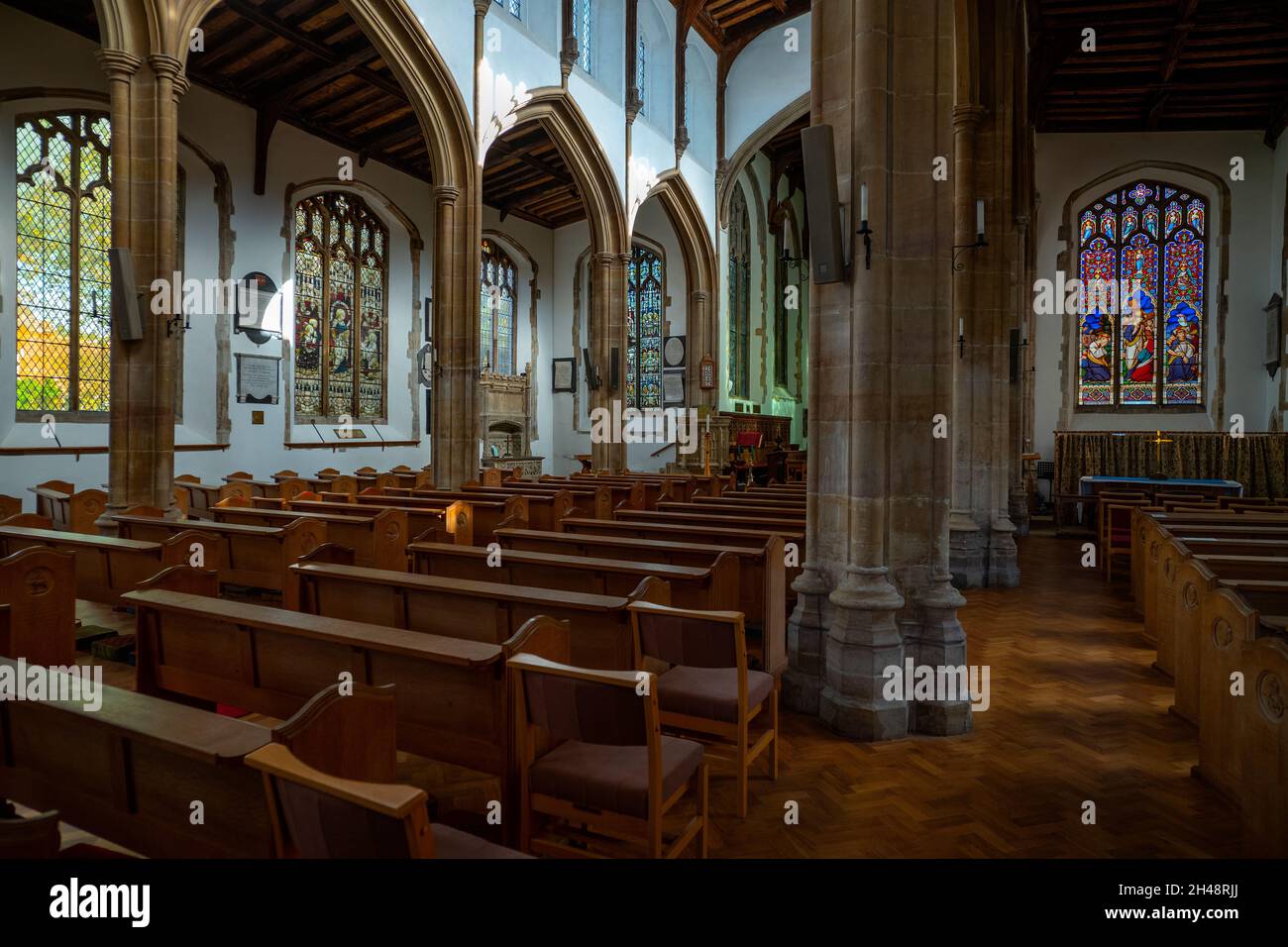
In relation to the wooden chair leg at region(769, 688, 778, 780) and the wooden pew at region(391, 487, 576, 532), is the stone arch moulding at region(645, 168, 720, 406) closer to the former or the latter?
the wooden pew at region(391, 487, 576, 532)

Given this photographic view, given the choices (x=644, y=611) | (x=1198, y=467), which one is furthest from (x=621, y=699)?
(x=1198, y=467)

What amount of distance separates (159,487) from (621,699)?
7526mm

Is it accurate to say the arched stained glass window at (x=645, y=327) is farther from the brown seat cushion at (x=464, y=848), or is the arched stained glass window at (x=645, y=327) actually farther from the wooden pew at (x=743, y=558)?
the brown seat cushion at (x=464, y=848)

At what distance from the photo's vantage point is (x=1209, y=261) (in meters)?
17.1

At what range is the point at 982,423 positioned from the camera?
827 cm

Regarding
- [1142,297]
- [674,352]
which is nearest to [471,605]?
[674,352]

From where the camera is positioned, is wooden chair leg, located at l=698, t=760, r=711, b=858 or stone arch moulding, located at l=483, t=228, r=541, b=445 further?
stone arch moulding, located at l=483, t=228, r=541, b=445

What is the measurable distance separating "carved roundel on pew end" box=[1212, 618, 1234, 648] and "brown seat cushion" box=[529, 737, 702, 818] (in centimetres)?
243

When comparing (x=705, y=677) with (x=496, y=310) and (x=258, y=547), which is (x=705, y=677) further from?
(x=496, y=310)

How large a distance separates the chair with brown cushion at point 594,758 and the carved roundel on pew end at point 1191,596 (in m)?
3.13

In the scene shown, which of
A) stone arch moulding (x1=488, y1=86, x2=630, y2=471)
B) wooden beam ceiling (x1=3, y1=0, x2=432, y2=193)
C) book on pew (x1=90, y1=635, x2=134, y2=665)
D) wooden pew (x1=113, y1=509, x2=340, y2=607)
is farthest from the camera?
stone arch moulding (x1=488, y1=86, x2=630, y2=471)

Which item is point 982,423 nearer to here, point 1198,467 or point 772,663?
point 772,663

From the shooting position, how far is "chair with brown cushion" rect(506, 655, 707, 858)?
7.22 ft

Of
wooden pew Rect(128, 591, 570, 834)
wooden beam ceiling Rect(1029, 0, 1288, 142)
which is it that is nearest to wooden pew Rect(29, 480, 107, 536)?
wooden pew Rect(128, 591, 570, 834)
